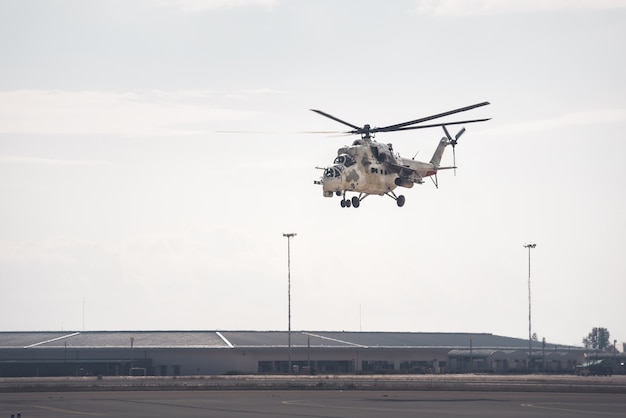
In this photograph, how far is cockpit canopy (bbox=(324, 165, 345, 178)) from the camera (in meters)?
77.5

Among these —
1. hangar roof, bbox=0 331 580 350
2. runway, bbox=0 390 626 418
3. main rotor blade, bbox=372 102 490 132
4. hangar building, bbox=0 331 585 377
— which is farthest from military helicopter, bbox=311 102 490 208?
hangar roof, bbox=0 331 580 350

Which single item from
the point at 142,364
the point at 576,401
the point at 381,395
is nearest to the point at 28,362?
the point at 142,364

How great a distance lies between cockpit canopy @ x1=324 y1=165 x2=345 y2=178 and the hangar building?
77.3 metres

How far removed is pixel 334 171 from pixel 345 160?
1.79 m

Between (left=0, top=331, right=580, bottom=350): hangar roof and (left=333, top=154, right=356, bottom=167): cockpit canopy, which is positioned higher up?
(left=333, top=154, right=356, bottom=167): cockpit canopy

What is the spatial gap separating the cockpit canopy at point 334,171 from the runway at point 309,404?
16481mm

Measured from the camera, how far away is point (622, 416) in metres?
63.4

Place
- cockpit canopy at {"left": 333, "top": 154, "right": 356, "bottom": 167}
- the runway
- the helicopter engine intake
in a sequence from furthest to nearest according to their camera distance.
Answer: the helicopter engine intake → cockpit canopy at {"left": 333, "top": 154, "right": 356, "bottom": 167} → the runway

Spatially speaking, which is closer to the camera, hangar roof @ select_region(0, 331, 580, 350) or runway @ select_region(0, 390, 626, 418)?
runway @ select_region(0, 390, 626, 418)

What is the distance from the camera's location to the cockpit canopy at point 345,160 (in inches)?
3103

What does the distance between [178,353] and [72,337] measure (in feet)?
109

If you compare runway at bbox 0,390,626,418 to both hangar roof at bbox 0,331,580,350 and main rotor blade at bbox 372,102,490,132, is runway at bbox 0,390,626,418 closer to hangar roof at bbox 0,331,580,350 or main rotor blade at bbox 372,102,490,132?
main rotor blade at bbox 372,102,490,132

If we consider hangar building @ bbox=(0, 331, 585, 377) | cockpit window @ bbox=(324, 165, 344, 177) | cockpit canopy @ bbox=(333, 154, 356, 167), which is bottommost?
hangar building @ bbox=(0, 331, 585, 377)

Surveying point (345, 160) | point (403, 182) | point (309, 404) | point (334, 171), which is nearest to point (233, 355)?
point (403, 182)
